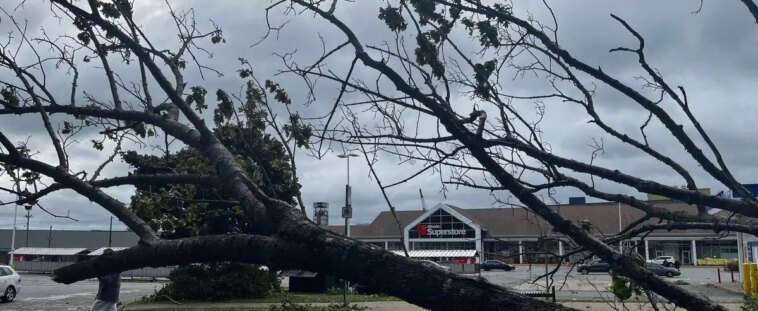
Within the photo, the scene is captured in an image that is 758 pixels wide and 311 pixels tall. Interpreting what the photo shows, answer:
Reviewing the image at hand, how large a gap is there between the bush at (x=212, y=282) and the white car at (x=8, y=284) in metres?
6.11

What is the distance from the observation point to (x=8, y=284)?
25672 mm

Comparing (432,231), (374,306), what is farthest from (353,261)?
(432,231)

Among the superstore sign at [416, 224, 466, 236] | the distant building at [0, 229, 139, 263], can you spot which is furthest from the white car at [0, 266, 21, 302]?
the distant building at [0, 229, 139, 263]

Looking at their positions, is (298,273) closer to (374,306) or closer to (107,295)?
(374,306)

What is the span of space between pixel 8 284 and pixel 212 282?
7867 mm

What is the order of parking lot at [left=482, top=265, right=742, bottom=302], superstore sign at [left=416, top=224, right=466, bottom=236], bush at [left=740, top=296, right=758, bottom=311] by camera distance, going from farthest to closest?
1. superstore sign at [left=416, top=224, right=466, bottom=236]
2. bush at [left=740, top=296, right=758, bottom=311]
3. parking lot at [left=482, top=265, right=742, bottom=302]

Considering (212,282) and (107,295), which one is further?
(212,282)

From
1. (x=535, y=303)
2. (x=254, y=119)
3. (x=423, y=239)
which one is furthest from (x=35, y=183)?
(x=423, y=239)

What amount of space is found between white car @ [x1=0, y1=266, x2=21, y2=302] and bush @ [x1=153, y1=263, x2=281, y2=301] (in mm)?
6106

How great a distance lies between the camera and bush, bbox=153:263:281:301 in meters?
22.7

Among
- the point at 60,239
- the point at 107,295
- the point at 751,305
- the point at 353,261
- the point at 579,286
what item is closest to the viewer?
the point at 353,261

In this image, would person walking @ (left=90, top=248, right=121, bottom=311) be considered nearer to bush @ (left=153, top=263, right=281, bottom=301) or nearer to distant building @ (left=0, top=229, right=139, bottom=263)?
bush @ (left=153, top=263, right=281, bottom=301)

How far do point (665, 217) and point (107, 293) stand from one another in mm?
5048

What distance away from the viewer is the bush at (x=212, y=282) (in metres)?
22.7
